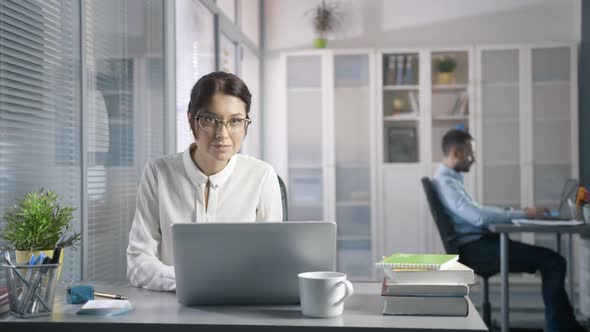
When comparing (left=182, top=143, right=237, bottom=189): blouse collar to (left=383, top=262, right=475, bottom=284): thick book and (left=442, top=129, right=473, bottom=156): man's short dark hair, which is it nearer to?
(left=383, top=262, right=475, bottom=284): thick book

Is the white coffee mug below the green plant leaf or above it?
below

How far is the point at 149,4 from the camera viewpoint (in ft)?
10.8

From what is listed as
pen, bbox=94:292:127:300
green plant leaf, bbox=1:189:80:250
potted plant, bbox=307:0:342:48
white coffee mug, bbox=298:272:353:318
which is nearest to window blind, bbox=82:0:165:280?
green plant leaf, bbox=1:189:80:250

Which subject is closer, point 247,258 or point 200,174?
point 247,258

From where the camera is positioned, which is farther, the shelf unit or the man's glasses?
the shelf unit

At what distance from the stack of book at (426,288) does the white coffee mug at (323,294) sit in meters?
0.10

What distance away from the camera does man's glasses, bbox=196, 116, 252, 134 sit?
210 cm

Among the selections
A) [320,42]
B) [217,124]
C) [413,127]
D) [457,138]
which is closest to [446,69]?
[413,127]

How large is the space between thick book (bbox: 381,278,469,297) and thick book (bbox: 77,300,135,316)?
1.83ft

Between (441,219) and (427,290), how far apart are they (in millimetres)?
2561

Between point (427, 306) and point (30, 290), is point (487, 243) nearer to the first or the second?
point (427, 306)

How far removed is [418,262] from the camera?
4.90 ft

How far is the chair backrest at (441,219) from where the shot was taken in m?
3.90

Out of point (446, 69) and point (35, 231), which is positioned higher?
point (446, 69)
